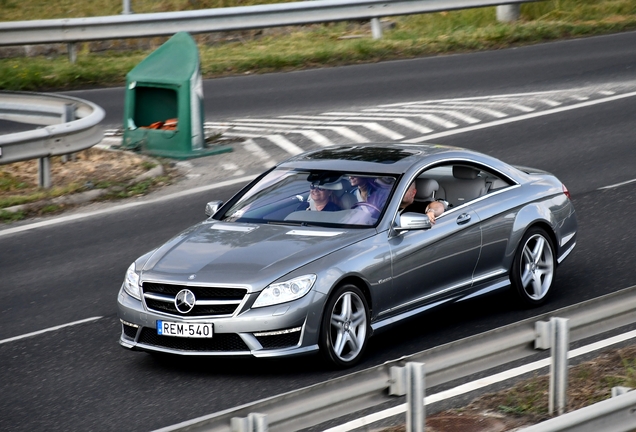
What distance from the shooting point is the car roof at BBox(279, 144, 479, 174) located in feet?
29.1

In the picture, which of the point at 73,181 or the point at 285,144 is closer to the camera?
the point at 73,181

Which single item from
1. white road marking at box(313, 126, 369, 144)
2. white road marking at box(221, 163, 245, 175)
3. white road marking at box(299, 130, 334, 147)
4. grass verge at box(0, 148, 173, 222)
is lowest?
grass verge at box(0, 148, 173, 222)

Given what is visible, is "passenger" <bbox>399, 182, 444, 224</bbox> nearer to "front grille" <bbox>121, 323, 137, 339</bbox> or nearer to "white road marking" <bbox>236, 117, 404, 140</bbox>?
"front grille" <bbox>121, 323, 137, 339</bbox>

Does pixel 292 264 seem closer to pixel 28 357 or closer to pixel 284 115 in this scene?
pixel 28 357

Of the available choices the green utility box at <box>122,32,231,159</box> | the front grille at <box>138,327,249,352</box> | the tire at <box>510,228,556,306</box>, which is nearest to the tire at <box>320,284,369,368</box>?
the front grille at <box>138,327,249,352</box>

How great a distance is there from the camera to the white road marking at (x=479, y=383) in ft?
21.9

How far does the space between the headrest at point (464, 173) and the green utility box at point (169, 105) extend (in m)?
6.86

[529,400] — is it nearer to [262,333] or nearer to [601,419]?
[601,419]

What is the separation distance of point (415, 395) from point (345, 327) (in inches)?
92.6

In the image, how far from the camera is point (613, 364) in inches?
298

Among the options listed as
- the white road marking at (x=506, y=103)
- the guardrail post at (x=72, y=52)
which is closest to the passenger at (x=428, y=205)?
the white road marking at (x=506, y=103)

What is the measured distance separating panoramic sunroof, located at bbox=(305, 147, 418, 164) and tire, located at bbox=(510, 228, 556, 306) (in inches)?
49.4

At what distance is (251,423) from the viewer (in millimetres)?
4832

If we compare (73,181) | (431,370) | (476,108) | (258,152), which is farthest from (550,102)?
(431,370)
